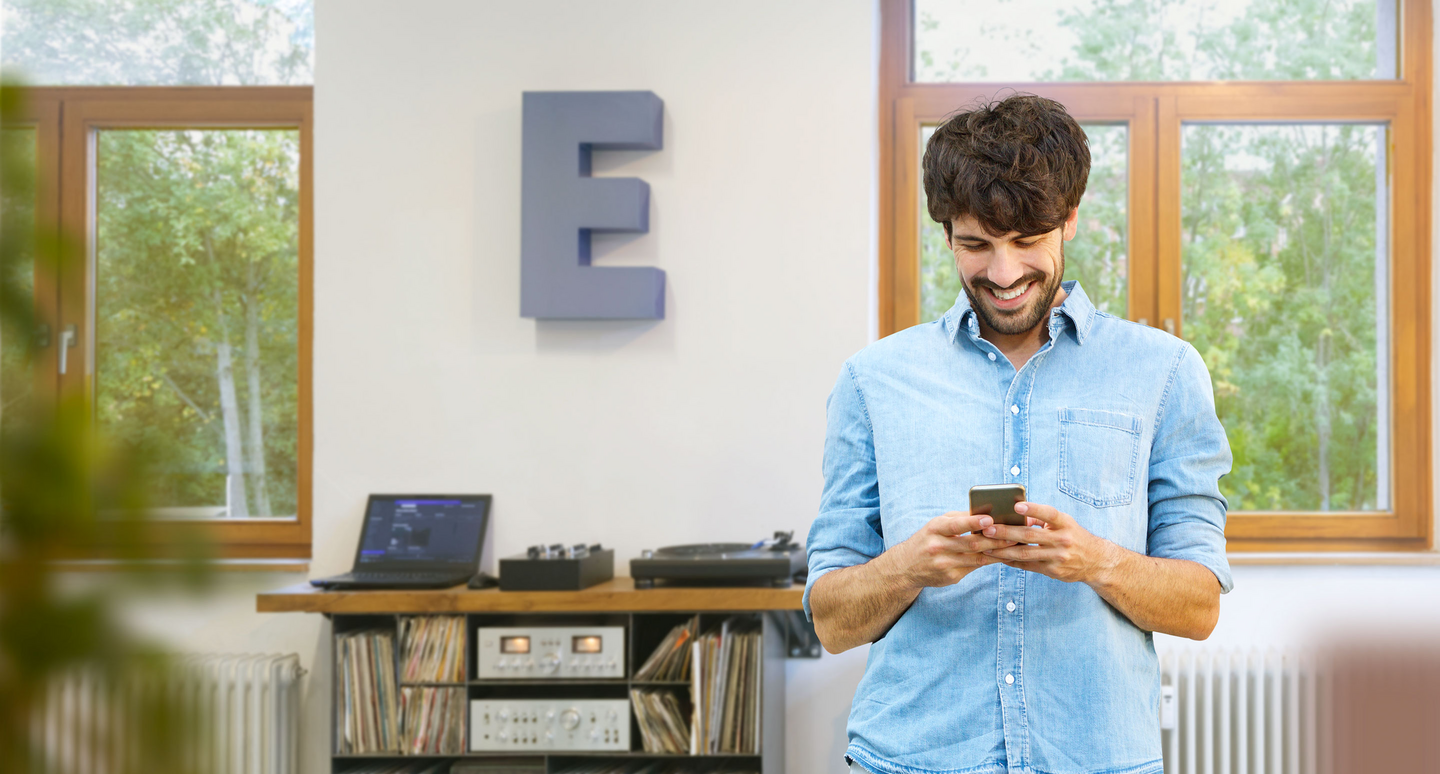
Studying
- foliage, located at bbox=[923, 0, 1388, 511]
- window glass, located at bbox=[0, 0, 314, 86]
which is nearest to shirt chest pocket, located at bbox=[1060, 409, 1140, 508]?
foliage, located at bbox=[923, 0, 1388, 511]

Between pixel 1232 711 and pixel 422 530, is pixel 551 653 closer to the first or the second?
pixel 422 530

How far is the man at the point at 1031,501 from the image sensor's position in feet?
3.88

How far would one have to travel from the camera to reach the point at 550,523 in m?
2.79

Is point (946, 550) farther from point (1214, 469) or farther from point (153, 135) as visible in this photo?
point (153, 135)

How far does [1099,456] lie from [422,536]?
1.98 m

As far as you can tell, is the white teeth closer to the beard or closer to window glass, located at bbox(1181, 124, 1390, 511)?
the beard

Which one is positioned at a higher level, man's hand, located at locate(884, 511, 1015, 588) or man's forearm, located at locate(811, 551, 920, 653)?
man's hand, located at locate(884, 511, 1015, 588)

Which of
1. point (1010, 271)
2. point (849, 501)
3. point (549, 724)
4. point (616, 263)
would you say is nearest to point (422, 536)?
point (549, 724)

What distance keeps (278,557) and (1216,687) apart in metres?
2.61

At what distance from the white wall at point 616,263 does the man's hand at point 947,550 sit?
1.58 metres

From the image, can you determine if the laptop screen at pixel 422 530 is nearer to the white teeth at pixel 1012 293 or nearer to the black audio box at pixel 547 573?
the black audio box at pixel 547 573

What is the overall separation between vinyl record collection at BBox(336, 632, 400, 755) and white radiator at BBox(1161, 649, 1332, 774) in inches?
74.6

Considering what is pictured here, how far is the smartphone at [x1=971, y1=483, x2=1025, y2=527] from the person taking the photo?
3.52ft

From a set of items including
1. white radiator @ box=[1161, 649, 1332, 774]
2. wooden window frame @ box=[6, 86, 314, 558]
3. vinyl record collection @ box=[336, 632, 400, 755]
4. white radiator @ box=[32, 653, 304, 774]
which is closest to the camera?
white radiator @ box=[32, 653, 304, 774]
